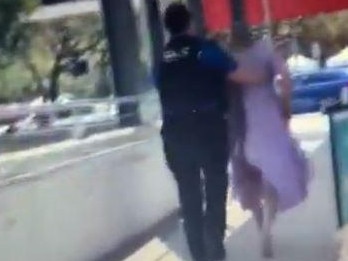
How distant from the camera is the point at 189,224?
25.6 ft

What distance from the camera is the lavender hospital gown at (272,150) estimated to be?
8023mm

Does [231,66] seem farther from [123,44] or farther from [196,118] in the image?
[123,44]

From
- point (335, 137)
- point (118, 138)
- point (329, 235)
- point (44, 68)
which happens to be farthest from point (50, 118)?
point (44, 68)

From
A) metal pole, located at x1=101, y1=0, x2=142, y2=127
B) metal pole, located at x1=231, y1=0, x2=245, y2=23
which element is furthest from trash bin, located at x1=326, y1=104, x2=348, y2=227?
metal pole, located at x1=101, y1=0, x2=142, y2=127

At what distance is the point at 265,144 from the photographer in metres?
8.12

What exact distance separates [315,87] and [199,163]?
15143mm

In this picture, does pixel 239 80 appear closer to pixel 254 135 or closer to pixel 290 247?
pixel 254 135

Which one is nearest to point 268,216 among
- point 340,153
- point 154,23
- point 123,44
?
point 340,153

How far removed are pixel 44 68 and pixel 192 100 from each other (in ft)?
36.2

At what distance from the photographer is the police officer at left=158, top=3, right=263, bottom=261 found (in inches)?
296

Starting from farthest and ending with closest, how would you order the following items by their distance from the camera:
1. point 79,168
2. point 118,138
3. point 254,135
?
point 118,138
point 79,168
point 254,135

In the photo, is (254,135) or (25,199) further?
(254,135)

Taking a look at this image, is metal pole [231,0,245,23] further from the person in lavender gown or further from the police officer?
the police officer

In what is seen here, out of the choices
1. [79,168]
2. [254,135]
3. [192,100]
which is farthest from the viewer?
[79,168]
